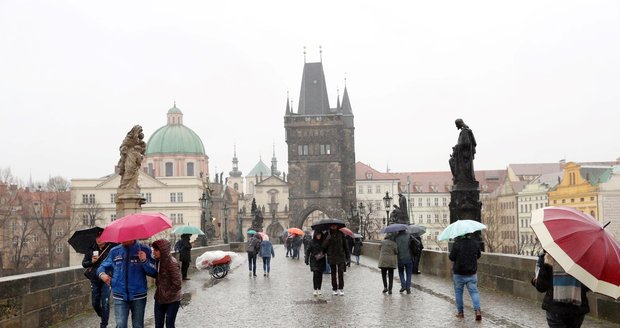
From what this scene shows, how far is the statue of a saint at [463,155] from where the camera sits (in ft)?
57.3

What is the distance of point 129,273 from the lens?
866 centimetres

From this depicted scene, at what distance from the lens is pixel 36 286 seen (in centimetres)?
1130

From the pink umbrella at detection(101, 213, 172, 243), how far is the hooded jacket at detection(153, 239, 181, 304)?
0.30 meters

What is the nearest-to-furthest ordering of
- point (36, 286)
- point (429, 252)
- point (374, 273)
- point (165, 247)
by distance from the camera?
point (165, 247)
point (36, 286)
point (429, 252)
point (374, 273)

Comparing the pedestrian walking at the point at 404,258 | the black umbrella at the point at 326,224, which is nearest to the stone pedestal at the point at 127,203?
the black umbrella at the point at 326,224

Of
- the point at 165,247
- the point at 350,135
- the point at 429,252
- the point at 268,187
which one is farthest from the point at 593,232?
the point at 268,187

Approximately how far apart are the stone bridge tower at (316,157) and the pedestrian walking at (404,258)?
73967mm

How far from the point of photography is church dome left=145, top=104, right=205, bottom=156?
373ft

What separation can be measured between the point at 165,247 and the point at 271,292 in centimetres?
912

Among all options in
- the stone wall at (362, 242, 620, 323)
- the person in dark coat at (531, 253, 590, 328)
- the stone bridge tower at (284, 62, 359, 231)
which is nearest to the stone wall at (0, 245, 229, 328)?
the person in dark coat at (531, 253, 590, 328)

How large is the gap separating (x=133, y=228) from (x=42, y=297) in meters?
3.81

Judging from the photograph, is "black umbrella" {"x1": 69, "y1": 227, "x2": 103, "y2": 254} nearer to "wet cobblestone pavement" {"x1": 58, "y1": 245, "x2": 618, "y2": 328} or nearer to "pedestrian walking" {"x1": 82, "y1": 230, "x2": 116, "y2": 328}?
"pedestrian walking" {"x1": 82, "y1": 230, "x2": 116, "y2": 328}

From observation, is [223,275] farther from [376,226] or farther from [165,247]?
[376,226]

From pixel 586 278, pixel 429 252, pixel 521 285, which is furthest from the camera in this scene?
pixel 429 252
